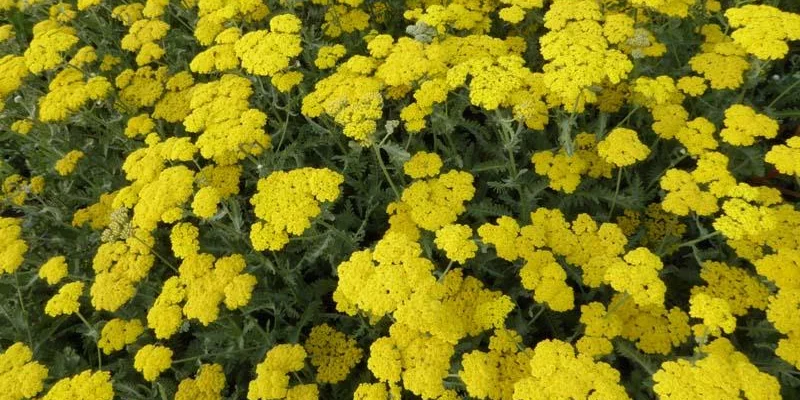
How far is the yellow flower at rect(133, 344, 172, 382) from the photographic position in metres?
3.69

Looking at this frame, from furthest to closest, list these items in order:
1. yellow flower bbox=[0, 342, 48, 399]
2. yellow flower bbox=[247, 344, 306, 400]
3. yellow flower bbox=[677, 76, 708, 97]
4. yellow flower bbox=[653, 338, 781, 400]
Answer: yellow flower bbox=[677, 76, 708, 97], yellow flower bbox=[0, 342, 48, 399], yellow flower bbox=[247, 344, 306, 400], yellow flower bbox=[653, 338, 781, 400]

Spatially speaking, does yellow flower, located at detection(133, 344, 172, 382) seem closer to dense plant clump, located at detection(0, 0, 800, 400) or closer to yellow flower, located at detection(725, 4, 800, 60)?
dense plant clump, located at detection(0, 0, 800, 400)

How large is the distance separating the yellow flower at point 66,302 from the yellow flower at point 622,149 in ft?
13.5

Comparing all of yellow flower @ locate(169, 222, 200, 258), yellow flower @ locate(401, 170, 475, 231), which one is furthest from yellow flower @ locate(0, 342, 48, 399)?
yellow flower @ locate(401, 170, 475, 231)

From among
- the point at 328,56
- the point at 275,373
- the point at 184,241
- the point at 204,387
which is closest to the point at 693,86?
the point at 328,56

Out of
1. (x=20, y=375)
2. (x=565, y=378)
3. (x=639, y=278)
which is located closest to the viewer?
(x=565, y=378)

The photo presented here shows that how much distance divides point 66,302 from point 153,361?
0.94 meters

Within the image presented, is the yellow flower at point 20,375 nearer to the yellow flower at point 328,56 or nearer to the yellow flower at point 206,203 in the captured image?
the yellow flower at point 206,203

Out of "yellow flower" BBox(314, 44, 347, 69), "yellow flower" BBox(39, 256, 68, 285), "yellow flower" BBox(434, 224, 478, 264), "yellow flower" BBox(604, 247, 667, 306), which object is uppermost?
"yellow flower" BBox(314, 44, 347, 69)

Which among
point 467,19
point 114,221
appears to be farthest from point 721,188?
point 114,221

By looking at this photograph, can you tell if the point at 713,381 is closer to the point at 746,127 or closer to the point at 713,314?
the point at 713,314

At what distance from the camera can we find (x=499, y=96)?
390 cm

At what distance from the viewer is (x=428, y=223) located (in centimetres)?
392

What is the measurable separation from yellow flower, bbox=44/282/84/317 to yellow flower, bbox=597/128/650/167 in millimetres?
4108
